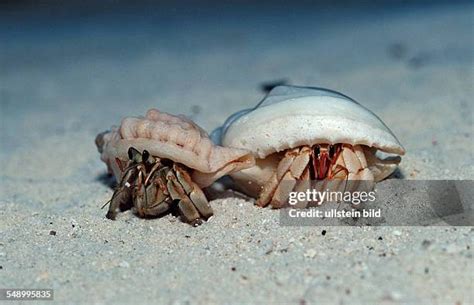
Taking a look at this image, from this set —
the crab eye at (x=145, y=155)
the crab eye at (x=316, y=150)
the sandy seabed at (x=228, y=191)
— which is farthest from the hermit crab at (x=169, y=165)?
the crab eye at (x=316, y=150)

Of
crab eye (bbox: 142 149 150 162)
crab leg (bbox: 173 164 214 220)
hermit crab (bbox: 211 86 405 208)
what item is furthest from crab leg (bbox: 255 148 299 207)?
crab eye (bbox: 142 149 150 162)

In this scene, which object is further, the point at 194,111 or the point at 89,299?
the point at 194,111

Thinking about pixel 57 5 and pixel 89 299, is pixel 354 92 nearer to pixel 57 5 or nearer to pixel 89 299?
pixel 89 299

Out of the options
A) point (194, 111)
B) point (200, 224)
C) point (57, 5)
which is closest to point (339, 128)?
point (200, 224)

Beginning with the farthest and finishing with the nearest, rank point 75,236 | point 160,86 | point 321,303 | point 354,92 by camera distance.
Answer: point 160,86
point 354,92
point 75,236
point 321,303

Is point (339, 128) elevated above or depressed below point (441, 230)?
above

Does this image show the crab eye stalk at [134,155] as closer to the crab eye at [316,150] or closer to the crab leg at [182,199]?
the crab leg at [182,199]

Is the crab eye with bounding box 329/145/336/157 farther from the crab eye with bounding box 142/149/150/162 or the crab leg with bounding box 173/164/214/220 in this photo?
the crab eye with bounding box 142/149/150/162

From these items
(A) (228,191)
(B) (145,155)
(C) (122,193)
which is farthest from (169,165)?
(A) (228,191)
